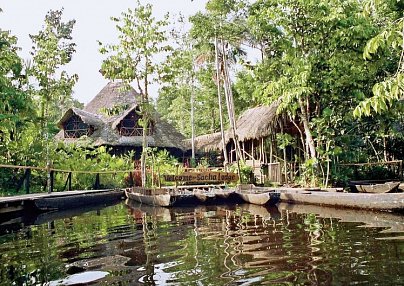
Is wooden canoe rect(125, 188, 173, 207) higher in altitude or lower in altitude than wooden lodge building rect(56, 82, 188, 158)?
lower

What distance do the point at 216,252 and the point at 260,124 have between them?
11611 millimetres

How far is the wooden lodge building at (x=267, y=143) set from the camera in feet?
53.0

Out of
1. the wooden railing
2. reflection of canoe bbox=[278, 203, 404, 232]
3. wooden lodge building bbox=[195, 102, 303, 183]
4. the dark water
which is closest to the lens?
the dark water

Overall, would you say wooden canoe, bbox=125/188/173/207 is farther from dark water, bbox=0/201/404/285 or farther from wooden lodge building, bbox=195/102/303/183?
wooden lodge building, bbox=195/102/303/183

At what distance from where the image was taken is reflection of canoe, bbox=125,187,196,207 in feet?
40.2

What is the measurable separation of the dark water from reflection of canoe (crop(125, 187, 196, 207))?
328 cm

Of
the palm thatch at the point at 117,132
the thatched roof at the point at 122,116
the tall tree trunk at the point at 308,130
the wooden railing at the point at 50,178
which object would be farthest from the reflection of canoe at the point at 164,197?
the thatched roof at the point at 122,116

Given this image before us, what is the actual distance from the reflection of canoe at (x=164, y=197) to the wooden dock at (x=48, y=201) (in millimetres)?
1728

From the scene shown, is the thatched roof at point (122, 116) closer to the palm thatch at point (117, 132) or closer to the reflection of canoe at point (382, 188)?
the palm thatch at point (117, 132)

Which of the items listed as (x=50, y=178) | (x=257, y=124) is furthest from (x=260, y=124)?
(x=50, y=178)

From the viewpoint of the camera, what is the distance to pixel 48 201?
39.2 ft

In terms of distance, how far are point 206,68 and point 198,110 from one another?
652cm

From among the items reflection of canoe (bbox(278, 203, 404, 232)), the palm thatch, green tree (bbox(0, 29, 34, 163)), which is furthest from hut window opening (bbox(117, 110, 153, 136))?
reflection of canoe (bbox(278, 203, 404, 232))

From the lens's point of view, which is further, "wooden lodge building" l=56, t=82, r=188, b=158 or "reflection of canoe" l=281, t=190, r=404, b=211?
"wooden lodge building" l=56, t=82, r=188, b=158
